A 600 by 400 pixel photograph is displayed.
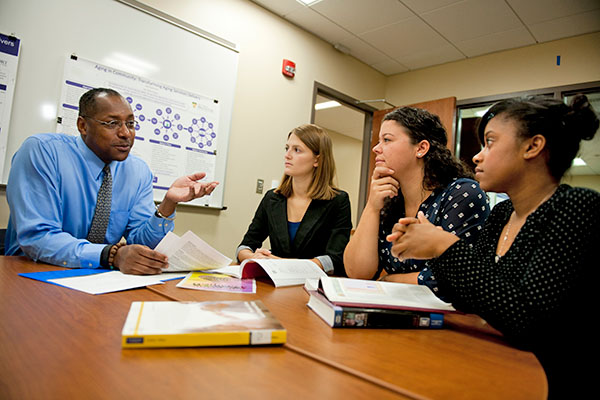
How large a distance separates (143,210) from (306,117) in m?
2.30

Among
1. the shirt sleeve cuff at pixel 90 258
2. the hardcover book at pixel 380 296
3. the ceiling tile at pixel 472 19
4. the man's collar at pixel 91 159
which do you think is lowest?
the shirt sleeve cuff at pixel 90 258

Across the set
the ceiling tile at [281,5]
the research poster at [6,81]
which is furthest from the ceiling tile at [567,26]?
the research poster at [6,81]

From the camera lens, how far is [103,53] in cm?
239

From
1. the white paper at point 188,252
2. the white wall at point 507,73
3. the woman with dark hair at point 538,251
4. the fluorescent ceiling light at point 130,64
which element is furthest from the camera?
the white wall at point 507,73

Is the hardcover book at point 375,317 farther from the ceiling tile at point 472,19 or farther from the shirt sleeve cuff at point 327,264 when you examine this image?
the ceiling tile at point 472,19

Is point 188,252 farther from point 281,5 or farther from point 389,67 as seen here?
point 389,67

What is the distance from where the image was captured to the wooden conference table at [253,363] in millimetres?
435

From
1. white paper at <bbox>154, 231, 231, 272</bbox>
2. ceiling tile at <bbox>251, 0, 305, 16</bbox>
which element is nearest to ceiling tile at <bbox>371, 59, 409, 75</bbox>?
ceiling tile at <bbox>251, 0, 305, 16</bbox>

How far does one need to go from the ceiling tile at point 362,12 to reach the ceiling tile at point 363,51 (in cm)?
28

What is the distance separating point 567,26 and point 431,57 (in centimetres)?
123

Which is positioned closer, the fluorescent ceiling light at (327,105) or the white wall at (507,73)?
the white wall at (507,73)

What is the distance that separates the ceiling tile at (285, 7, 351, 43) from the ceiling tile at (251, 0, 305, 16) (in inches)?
2.1

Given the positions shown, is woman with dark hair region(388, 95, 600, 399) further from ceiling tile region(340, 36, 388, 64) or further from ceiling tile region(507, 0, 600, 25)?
ceiling tile region(340, 36, 388, 64)

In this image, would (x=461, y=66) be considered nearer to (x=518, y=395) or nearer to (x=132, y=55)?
(x=132, y=55)
